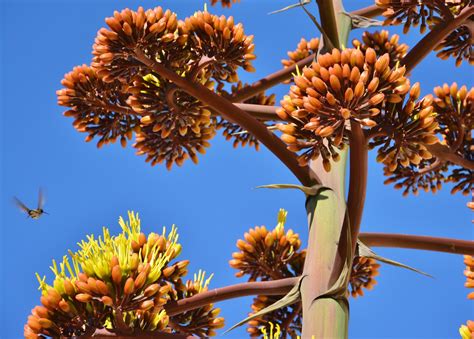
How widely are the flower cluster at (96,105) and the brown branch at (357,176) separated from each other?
1.92 meters

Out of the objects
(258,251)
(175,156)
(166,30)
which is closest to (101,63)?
(166,30)

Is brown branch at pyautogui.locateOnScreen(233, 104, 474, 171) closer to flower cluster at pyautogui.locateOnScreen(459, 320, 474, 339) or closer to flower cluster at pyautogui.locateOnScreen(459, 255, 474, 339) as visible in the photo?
flower cluster at pyautogui.locateOnScreen(459, 255, 474, 339)

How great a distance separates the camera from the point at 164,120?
14.8 feet

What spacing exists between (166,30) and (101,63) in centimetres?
44

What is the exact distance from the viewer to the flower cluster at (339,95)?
3.31m

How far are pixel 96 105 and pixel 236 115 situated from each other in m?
1.29

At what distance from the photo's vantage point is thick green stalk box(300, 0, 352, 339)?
3586mm

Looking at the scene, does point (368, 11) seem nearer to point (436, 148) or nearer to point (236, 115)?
point (436, 148)

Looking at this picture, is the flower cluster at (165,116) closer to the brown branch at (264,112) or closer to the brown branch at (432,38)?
the brown branch at (264,112)

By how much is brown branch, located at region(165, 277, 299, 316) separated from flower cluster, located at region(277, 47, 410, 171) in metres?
0.91

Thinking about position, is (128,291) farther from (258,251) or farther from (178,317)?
(258,251)

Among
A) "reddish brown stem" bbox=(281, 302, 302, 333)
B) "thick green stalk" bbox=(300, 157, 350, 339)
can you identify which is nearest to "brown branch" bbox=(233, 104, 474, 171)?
"thick green stalk" bbox=(300, 157, 350, 339)

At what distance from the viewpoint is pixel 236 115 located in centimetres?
416

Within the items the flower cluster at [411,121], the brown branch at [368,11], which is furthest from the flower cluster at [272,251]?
the brown branch at [368,11]
